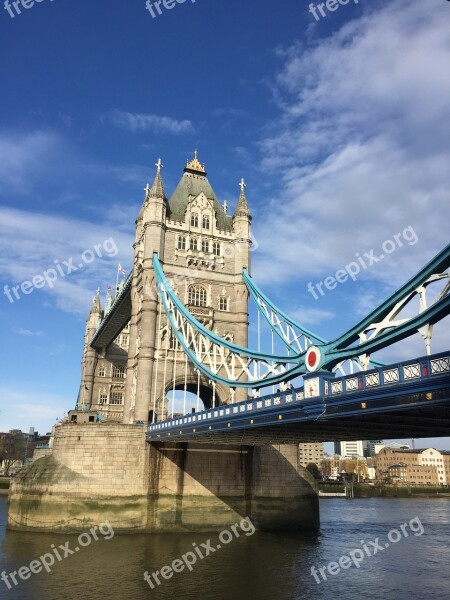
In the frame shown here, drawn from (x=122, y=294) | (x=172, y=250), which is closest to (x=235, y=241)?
(x=172, y=250)

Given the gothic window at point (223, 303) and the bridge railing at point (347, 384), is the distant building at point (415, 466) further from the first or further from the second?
the bridge railing at point (347, 384)

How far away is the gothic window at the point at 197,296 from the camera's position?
44.9 metres

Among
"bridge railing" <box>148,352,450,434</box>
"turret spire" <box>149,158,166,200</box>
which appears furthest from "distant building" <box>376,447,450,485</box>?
"bridge railing" <box>148,352,450,434</box>

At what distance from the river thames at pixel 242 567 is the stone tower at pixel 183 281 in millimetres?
11583

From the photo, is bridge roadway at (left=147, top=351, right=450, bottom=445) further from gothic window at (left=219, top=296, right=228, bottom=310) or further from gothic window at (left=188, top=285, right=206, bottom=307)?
gothic window at (left=219, top=296, right=228, bottom=310)

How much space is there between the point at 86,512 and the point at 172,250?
2253 cm

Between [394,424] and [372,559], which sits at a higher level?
[394,424]

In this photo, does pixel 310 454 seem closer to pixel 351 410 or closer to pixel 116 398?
pixel 116 398

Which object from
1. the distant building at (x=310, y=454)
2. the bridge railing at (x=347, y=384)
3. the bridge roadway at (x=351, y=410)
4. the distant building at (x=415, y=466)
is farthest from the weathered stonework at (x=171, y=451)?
the distant building at (x=310, y=454)

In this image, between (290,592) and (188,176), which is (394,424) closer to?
(290,592)

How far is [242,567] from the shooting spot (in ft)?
A: 80.9

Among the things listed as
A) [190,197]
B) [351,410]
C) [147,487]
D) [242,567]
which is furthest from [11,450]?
[351,410]

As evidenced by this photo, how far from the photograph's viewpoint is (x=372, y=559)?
90.3 ft

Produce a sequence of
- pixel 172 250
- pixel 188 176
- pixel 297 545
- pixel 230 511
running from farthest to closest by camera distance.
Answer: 1. pixel 188 176
2. pixel 172 250
3. pixel 230 511
4. pixel 297 545
